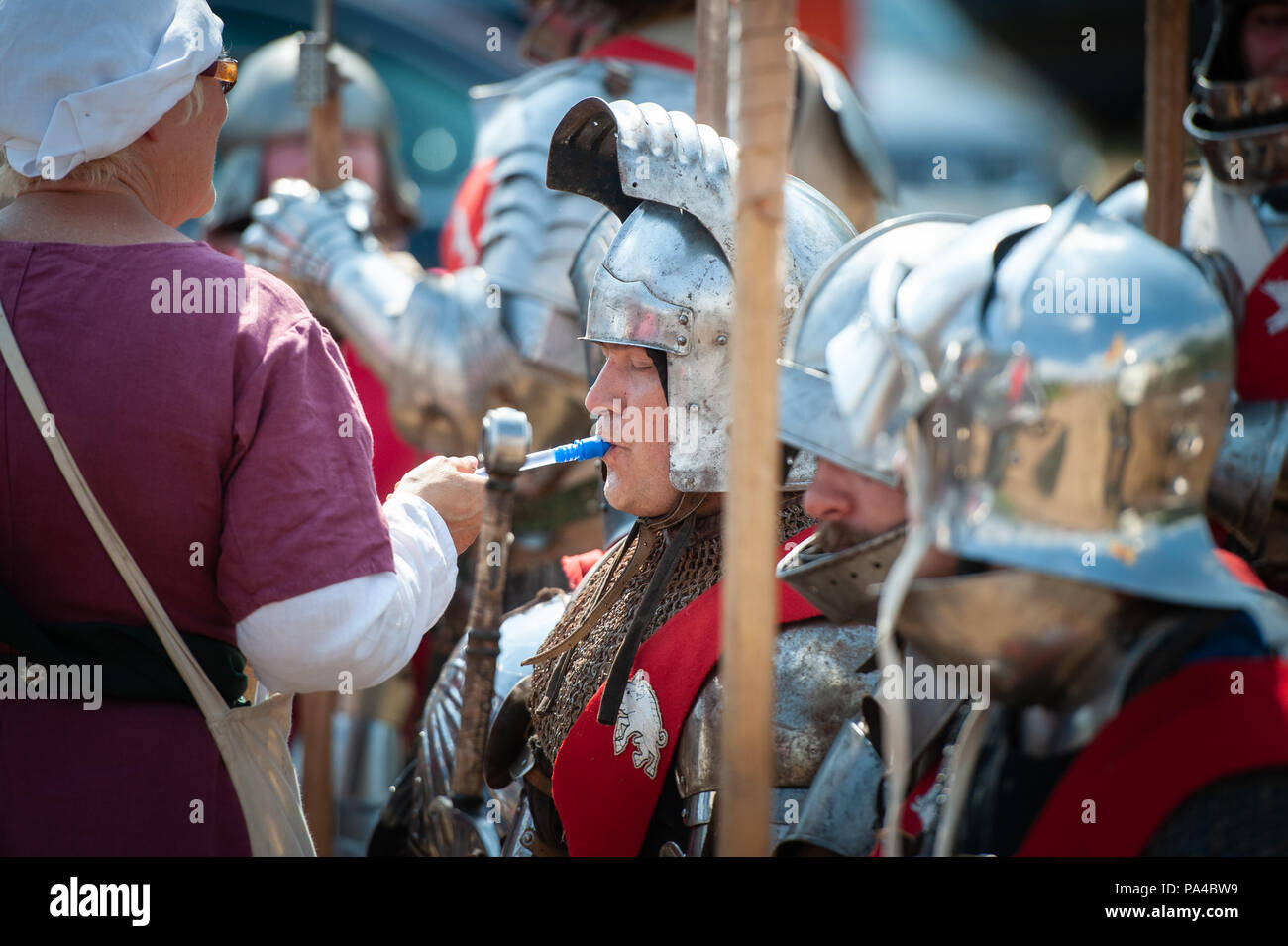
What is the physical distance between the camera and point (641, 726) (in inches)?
110

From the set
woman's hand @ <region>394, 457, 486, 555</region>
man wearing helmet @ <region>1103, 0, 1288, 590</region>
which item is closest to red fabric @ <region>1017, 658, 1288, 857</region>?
woman's hand @ <region>394, 457, 486, 555</region>

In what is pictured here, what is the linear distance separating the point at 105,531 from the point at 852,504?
1.04 meters

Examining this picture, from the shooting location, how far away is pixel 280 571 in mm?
2146

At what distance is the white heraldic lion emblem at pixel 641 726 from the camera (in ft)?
9.10

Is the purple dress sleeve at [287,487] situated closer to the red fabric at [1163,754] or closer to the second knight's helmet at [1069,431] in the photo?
the second knight's helmet at [1069,431]

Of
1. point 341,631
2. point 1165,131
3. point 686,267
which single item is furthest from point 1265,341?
point 341,631

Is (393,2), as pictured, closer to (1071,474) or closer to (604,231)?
(604,231)

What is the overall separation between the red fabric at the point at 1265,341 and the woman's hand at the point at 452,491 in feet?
6.08

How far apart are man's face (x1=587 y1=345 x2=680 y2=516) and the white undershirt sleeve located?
727mm

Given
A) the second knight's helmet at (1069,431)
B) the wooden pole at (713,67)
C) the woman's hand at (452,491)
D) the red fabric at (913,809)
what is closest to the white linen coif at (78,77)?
the woman's hand at (452,491)

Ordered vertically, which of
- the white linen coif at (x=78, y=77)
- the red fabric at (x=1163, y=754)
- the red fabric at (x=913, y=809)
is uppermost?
the white linen coif at (x=78, y=77)

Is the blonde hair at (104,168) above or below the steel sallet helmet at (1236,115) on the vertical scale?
below

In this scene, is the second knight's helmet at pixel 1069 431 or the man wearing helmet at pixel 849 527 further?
the man wearing helmet at pixel 849 527

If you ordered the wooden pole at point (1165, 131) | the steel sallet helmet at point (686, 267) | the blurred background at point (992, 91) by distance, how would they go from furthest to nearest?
the blurred background at point (992, 91), the wooden pole at point (1165, 131), the steel sallet helmet at point (686, 267)
